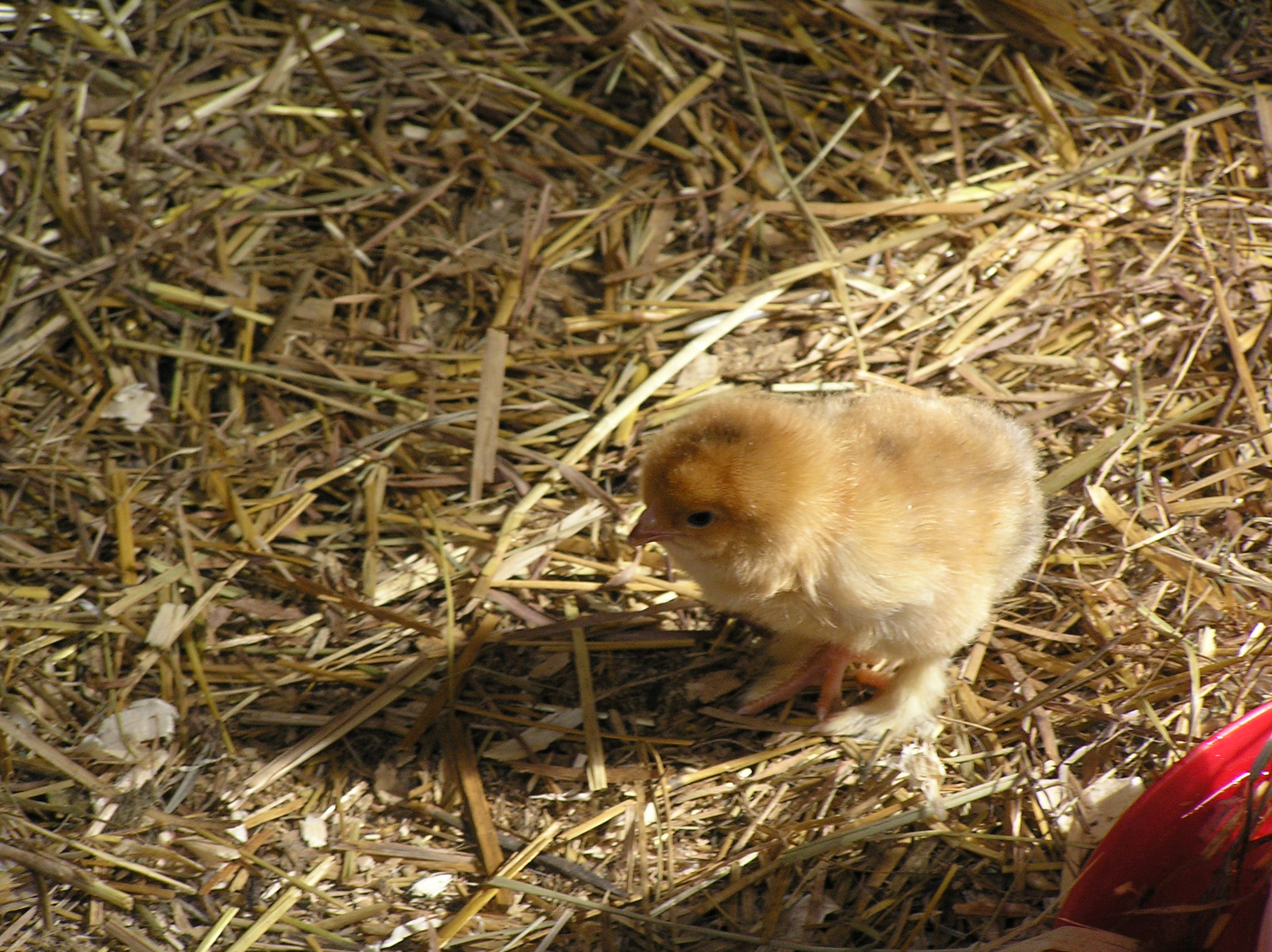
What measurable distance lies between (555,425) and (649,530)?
898 millimetres

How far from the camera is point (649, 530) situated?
223 cm

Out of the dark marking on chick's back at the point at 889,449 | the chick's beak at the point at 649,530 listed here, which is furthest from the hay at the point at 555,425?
the dark marking on chick's back at the point at 889,449

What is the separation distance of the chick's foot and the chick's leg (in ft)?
0.24

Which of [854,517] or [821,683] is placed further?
[821,683]

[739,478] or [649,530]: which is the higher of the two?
[739,478]

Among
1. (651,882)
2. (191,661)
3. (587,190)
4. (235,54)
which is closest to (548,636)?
(651,882)

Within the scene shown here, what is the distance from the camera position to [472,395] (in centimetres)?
307

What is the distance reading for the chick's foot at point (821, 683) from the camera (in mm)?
2551

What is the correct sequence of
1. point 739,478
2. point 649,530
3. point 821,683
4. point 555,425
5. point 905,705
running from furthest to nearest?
point 555,425
point 821,683
point 905,705
point 649,530
point 739,478

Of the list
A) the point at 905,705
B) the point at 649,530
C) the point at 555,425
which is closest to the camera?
the point at 649,530

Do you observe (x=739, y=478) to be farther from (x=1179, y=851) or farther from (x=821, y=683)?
A: (x=1179, y=851)

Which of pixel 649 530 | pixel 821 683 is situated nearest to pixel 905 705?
pixel 821 683

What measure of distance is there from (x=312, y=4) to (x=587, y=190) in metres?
1.19

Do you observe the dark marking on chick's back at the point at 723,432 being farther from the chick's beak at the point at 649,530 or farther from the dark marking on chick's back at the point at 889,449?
the dark marking on chick's back at the point at 889,449
